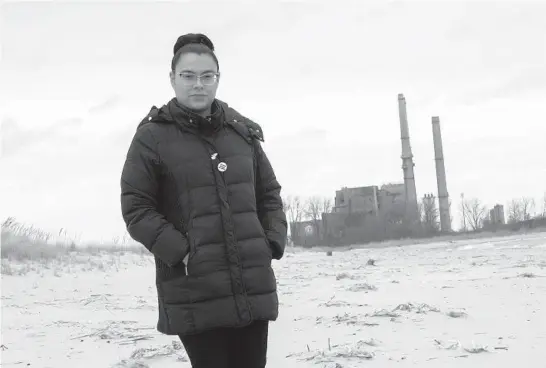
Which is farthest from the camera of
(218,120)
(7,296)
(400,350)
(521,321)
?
(7,296)

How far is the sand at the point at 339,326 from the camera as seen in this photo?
385cm

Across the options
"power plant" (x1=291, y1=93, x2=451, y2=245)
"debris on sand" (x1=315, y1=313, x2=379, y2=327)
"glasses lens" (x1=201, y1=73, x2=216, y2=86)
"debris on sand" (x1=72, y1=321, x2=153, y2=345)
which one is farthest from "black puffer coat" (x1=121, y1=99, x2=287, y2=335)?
"power plant" (x1=291, y1=93, x2=451, y2=245)

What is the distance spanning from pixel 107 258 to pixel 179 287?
12962mm

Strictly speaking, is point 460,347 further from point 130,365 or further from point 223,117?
point 223,117

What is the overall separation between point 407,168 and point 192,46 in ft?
133

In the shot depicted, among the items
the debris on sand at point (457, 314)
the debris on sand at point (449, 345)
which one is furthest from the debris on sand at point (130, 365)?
the debris on sand at point (457, 314)

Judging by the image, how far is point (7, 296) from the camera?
8.11 m

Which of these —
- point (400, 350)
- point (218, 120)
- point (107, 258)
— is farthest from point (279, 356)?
point (107, 258)

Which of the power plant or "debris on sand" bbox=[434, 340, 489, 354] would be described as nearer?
"debris on sand" bbox=[434, 340, 489, 354]

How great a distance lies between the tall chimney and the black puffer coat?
40385 mm

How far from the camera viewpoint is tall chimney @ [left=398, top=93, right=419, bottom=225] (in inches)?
1619

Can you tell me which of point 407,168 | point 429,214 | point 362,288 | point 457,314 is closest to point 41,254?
point 362,288

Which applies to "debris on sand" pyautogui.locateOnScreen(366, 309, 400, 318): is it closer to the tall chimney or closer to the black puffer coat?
the black puffer coat

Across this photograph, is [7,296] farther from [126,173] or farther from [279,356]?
[126,173]
